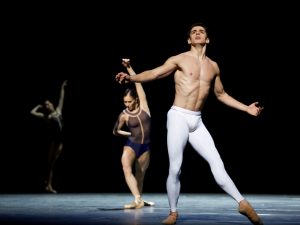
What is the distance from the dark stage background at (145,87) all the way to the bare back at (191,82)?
18.7ft

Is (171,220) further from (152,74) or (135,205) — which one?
(135,205)

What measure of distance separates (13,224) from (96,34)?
7.24 metres

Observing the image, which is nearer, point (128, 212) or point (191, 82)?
point (191, 82)

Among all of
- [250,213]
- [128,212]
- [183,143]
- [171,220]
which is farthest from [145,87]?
[250,213]

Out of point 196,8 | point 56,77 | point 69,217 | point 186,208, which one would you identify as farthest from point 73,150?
point 69,217

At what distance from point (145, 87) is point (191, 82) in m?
6.83

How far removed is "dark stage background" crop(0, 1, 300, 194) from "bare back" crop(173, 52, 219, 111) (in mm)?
5702

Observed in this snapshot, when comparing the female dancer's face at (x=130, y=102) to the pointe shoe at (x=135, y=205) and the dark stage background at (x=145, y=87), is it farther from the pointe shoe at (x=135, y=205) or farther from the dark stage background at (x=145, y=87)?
the dark stage background at (x=145, y=87)

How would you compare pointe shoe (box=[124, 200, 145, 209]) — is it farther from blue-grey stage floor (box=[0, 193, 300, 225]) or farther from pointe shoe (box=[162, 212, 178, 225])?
pointe shoe (box=[162, 212, 178, 225])

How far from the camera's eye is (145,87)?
12539 millimetres

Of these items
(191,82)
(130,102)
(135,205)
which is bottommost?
(135,205)

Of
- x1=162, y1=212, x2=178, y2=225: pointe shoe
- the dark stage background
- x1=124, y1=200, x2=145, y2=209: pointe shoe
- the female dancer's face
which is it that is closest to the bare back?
x1=162, y1=212, x2=178, y2=225: pointe shoe

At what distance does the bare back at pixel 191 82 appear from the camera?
572 centimetres

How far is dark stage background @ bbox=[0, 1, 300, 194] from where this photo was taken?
11898 millimetres
